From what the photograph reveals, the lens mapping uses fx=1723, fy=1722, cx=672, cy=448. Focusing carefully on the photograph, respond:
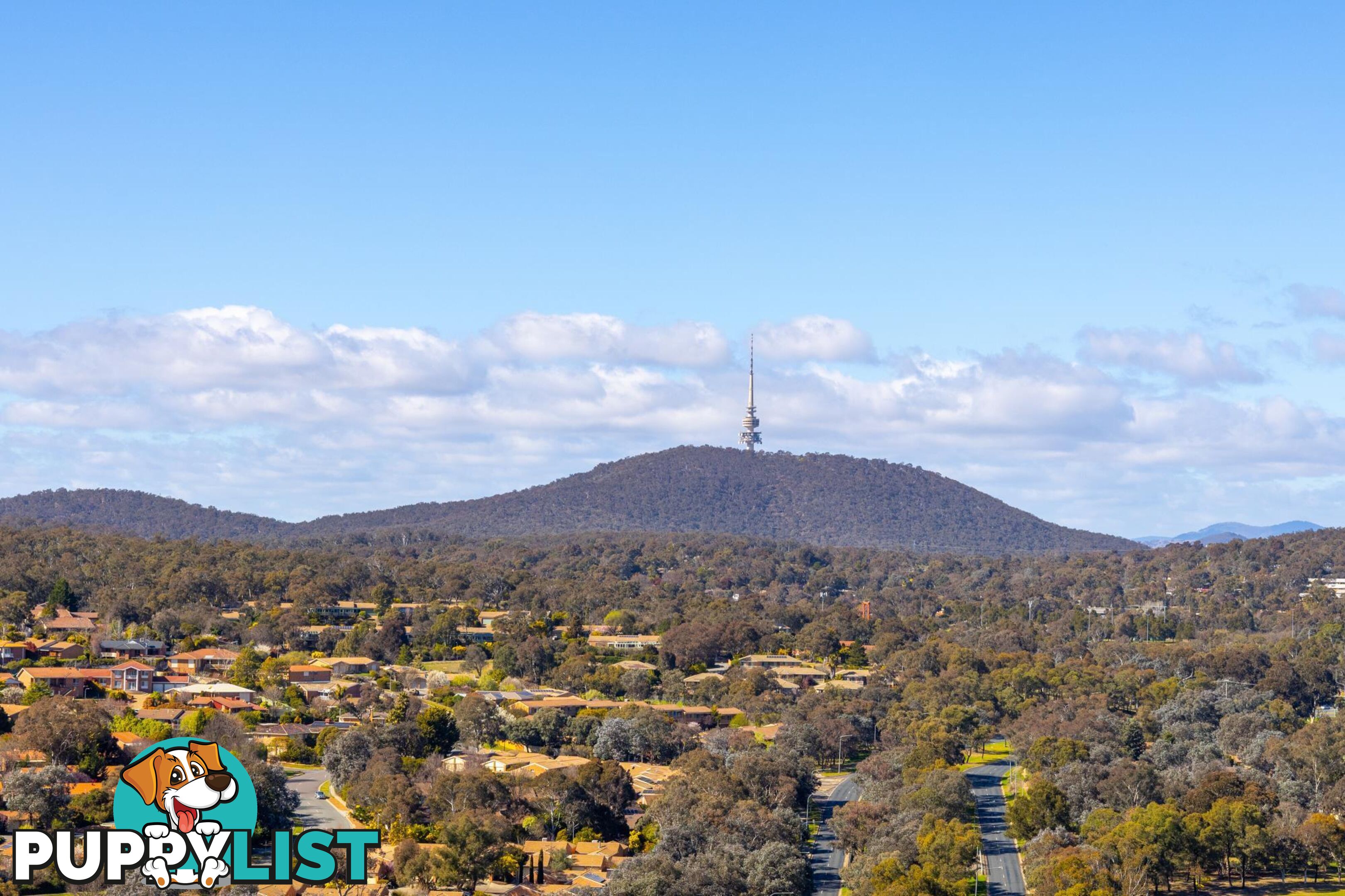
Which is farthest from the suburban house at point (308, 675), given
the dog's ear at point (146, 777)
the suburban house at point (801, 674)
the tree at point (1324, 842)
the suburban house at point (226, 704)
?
the dog's ear at point (146, 777)

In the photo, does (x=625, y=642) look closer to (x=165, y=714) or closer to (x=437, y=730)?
(x=437, y=730)

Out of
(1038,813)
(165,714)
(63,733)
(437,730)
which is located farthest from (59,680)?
(1038,813)

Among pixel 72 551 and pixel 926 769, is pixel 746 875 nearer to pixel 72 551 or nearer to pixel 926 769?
pixel 926 769

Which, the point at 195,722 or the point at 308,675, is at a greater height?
the point at 308,675

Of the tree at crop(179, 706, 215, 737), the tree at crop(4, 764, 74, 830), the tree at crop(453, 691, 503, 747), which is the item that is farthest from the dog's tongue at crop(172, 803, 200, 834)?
the tree at crop(453, 691, 503, 747)

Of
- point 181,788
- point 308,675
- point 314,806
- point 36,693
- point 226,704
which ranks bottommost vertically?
point 314,806

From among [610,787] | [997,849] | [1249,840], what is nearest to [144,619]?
[610,787]

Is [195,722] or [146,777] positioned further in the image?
[195,722]
